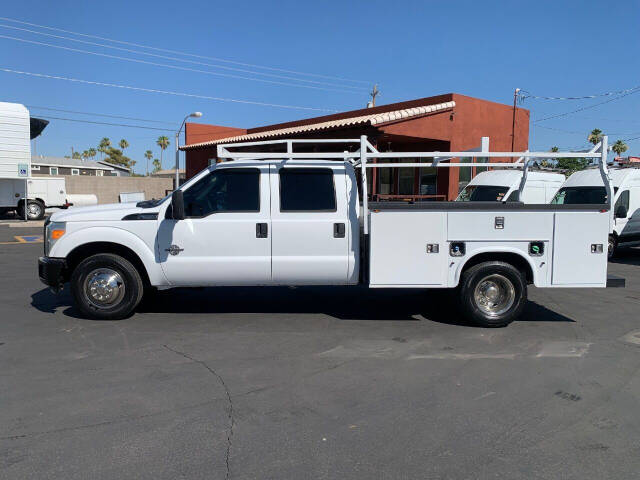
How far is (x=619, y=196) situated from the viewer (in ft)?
45.2

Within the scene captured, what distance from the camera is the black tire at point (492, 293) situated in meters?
6.43

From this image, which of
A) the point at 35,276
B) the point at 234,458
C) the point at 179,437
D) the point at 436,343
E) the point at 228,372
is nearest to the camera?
the point at 234,458

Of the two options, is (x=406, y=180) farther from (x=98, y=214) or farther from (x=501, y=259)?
(x=98, y=214)

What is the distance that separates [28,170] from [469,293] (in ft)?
74.8

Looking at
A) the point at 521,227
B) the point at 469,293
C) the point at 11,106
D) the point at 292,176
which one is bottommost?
the point at 469,293

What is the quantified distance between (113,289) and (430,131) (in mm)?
13513

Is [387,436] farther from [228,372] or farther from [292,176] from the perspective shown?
[292,176]

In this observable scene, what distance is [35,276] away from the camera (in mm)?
9789

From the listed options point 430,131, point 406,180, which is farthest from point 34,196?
point 430,131

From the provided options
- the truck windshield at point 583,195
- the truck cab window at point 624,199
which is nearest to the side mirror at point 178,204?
the truck windshield at point 583,195

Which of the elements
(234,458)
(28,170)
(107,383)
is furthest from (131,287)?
(28,170)

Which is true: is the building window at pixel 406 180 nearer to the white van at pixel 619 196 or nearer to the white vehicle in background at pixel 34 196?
the white van at pixel 619 196

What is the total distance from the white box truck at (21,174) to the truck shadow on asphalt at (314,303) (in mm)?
17838

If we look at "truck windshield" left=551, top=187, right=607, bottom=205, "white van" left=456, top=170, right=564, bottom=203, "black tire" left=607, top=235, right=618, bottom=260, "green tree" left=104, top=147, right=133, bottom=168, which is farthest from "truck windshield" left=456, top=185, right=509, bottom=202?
"green tree" left=104, top=147, right=133, bottom=168
